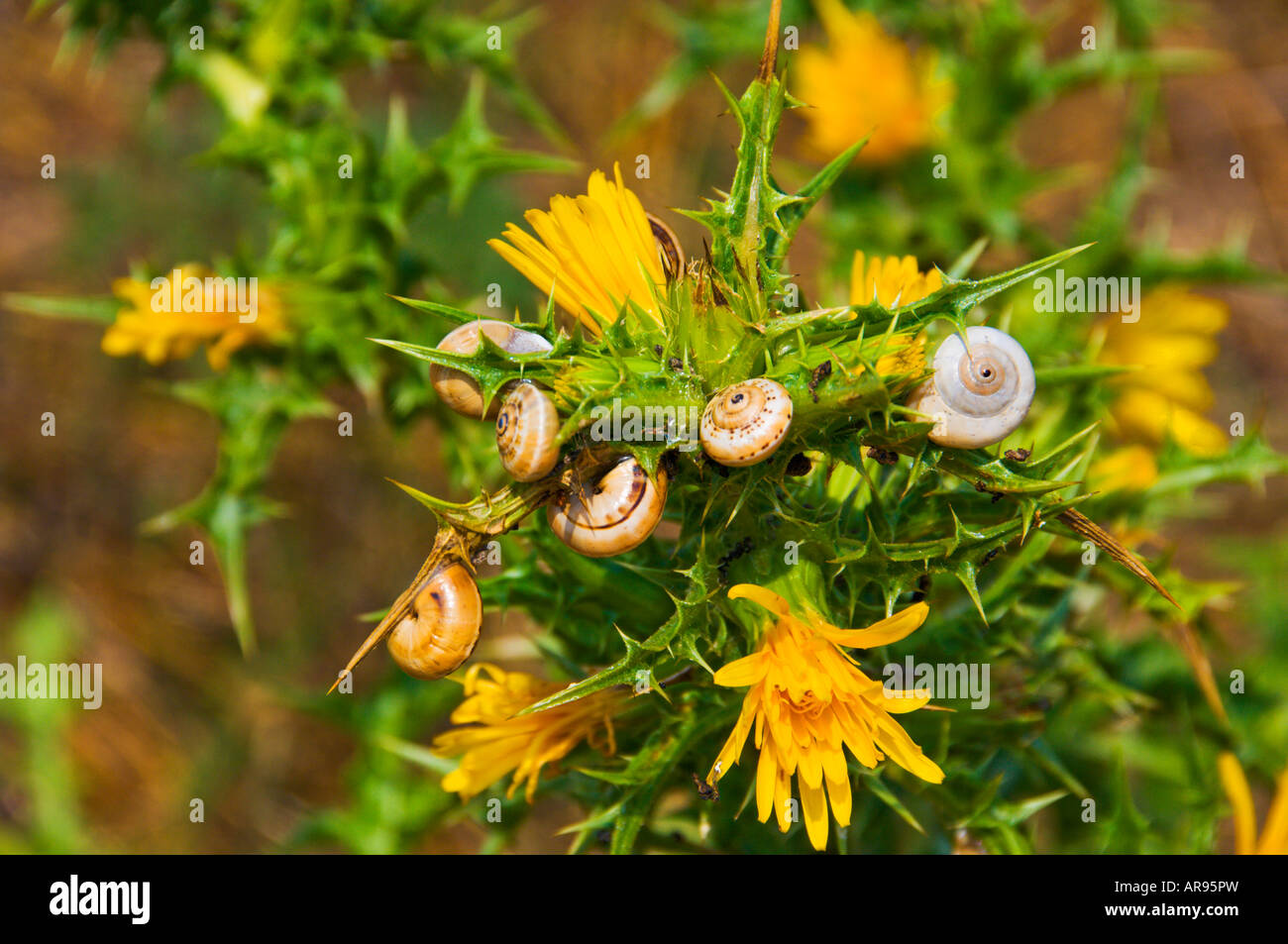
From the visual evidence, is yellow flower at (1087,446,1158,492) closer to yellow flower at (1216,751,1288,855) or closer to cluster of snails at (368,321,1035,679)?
yellow flower at (1216,751,1288,855)

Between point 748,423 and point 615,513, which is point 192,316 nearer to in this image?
point 615,513

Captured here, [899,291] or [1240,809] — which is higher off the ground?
[899,291]

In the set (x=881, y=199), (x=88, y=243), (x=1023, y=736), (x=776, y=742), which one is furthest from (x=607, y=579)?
(x=88, y=243)

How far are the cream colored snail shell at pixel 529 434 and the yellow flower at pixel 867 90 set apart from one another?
2441mm

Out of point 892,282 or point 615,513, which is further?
point 892,282

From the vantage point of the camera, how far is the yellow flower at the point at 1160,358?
135 inches

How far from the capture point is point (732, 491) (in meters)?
1.90

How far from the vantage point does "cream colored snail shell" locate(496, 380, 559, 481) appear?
157 cm

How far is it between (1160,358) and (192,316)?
3.18 m

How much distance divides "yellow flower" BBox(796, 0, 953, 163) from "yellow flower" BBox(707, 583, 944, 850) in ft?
7.63

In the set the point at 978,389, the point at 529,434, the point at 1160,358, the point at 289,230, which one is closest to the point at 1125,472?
the point at 1160,358

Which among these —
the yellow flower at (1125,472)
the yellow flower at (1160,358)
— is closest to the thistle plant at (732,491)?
the yellow flower at (1125,472)

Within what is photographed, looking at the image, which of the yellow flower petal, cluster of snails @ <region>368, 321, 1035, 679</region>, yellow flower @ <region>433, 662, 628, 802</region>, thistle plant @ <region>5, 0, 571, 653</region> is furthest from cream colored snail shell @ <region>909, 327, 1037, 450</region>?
thistle plant @ <region>5, 0, 571, 653</region>

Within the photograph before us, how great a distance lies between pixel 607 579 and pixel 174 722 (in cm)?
378
